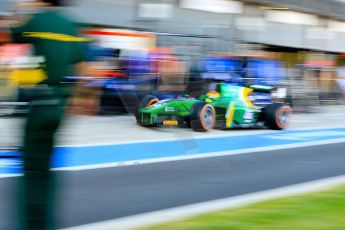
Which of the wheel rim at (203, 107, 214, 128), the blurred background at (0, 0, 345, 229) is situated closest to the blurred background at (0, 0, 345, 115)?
the blurred background at (0, 0, 345, 229)

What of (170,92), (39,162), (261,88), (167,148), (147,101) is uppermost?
(39,162)

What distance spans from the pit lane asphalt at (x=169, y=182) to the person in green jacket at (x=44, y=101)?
0.71ft

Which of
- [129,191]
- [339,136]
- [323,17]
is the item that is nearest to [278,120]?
[339,136]

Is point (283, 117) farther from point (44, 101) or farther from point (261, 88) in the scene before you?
point (44, 101)

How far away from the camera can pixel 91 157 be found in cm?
920

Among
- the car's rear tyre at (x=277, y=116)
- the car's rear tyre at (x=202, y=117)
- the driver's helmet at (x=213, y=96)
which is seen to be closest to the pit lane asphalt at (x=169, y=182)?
the car's rear tyre at (x=202, y=117)

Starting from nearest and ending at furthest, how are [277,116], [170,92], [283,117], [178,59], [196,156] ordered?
[196,156] → [277,116] → [283,117] → [170,92] → [178,59]

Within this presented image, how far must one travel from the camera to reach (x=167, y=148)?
10.5 meters

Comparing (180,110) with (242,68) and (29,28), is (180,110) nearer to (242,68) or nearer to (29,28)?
(242,68)

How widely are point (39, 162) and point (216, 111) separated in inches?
372

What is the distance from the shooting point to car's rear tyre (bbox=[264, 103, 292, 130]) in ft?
44.6

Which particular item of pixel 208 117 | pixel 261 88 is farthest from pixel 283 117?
pixel 208 117

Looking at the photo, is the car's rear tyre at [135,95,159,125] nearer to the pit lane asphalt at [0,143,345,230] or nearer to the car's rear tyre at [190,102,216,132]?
the car's rear tyre at [190,102,216,132]

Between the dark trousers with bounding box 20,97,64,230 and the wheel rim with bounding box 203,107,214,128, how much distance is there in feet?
29.2
